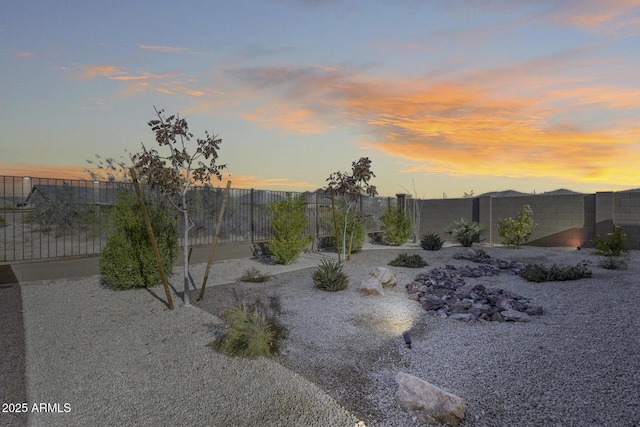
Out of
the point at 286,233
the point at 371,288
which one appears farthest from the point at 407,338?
the point at 286,233

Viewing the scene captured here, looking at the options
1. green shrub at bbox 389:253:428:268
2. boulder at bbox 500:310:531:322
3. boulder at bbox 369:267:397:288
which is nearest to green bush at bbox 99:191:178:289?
boulder at bbox 369:267:397:288

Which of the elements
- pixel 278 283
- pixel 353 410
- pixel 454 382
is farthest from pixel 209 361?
pixel 278 283

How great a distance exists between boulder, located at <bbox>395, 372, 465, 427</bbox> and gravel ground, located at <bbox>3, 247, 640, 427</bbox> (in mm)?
93

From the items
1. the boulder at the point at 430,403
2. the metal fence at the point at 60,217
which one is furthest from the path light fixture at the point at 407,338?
the metal fence at the point at 60,217

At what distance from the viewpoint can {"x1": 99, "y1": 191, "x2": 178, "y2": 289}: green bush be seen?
7488 mm

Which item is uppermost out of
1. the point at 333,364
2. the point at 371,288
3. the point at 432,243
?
the point at 432,243

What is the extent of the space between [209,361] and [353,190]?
26.1 feet

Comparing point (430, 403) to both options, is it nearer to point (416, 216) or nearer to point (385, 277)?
point (385, 277)

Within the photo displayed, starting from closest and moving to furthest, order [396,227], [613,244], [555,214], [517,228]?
[613,244] < [517,228] < [555,214] < [396,227]

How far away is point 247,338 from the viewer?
4410mm

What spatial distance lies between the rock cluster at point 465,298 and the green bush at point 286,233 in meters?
3.86

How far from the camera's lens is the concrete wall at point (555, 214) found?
1378 cm

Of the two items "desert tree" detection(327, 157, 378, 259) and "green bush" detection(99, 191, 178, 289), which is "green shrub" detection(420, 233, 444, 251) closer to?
"desert tree" detection(327, 157, 378, 259)

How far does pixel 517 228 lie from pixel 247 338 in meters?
13.3
